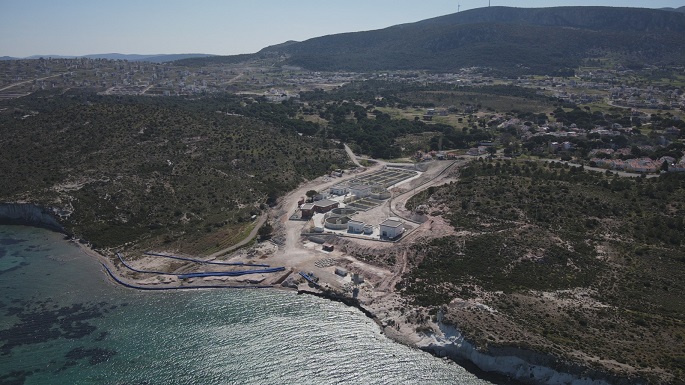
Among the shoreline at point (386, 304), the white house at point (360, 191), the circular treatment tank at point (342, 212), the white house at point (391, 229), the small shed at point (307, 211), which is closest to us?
the shoreline at point (386, 304)

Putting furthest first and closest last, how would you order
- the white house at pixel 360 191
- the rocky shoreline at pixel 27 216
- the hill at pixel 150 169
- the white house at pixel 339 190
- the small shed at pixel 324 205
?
the white house at pixel 339 190 < the white house at pixel 360 191 < the small shed at pixel 324 205 < the rocky shoreline at pixel 27 216 < the hill at pixel 150 169

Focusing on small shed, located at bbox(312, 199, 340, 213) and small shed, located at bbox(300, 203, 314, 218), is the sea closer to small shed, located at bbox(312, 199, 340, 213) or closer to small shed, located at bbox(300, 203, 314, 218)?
small shed, located at bbox(300, 203, 314, 218)

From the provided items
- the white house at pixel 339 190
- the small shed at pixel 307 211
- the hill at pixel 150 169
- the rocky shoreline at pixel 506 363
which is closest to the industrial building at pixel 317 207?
the small shed at pixel 307 211

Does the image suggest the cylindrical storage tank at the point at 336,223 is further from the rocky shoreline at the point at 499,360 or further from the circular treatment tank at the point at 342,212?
the rocky shoreline at the point at 499,360

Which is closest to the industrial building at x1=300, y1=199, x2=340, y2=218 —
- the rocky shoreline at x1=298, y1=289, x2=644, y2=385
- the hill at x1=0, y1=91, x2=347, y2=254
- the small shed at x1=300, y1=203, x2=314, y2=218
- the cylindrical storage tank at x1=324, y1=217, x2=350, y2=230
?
the small shed at x1=300, y1=203, x2=314, y2=218

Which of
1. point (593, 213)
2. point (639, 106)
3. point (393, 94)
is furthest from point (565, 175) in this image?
point (393, 94)

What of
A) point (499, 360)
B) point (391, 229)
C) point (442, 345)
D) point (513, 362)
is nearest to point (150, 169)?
point (391, 229)
